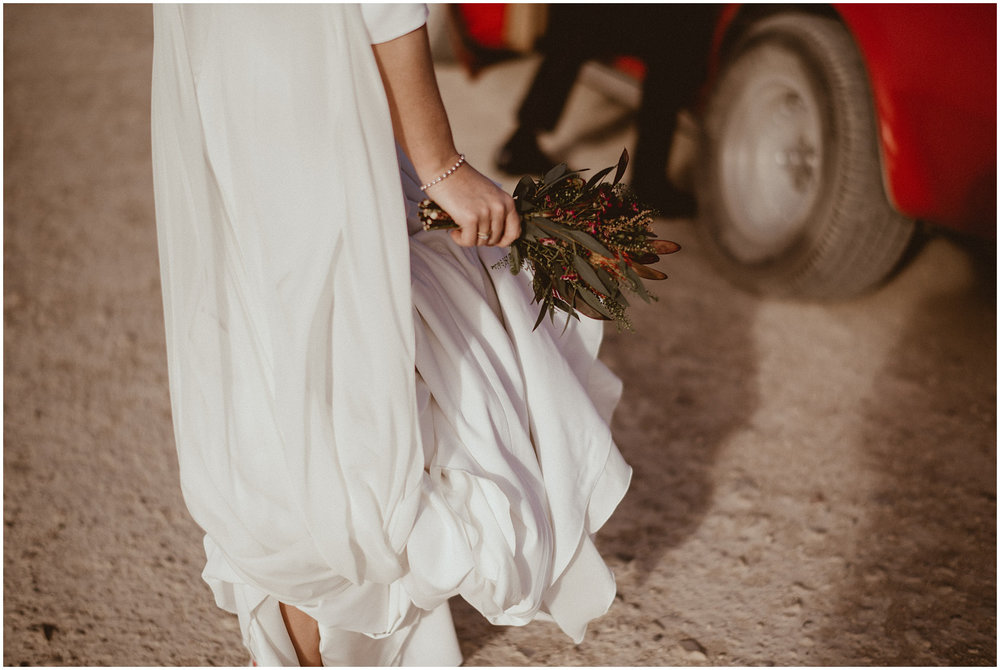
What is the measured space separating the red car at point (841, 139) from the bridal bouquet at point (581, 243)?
1484 millimetres

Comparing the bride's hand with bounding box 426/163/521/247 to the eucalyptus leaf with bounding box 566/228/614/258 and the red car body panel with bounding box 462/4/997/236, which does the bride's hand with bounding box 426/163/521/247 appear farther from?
the red car body panel with bounding box 462/4/997/236

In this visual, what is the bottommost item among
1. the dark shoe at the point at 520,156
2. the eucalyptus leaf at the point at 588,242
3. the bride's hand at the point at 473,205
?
the dark shoe at the point at 520,156

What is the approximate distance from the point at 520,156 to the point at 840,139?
1642 millimetres

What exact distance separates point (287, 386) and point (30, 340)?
2296mm

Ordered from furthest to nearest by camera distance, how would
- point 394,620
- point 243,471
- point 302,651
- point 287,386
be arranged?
1. point 302,651
2. point 394,620
3. point 243,471
4. point 287,386

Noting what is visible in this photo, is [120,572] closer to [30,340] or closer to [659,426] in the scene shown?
[30,340]

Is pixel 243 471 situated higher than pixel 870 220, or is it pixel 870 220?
pixel 243 471

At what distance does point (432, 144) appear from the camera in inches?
54.4

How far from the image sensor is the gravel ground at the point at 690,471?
7.07 feet

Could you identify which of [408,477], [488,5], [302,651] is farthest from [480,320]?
[488,5]

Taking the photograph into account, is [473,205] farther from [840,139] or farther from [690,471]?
[840,139]

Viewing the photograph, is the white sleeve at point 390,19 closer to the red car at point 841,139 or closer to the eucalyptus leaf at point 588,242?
the eucalyptus leaf at point 588,242

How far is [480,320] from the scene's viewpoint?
5.39 ft

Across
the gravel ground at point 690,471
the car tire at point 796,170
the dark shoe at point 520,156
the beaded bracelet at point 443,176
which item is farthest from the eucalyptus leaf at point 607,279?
the dark shoe at point 520,156
